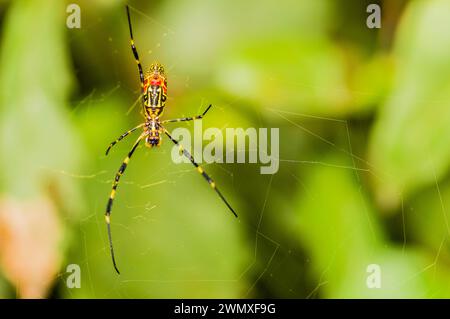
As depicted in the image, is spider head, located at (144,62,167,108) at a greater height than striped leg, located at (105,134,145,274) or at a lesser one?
greater

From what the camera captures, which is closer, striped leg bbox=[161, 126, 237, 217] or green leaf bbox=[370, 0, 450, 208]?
green leaf bbox=[370, 0, 450, 208]

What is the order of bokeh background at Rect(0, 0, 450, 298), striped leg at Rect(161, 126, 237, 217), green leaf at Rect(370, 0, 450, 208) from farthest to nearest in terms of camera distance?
striped leg at Rect(161, 126, 237, 217) → bokeh background at Rect(0, 0, 450, 298) → green leaf at Rect(370, 0, 450, 208)

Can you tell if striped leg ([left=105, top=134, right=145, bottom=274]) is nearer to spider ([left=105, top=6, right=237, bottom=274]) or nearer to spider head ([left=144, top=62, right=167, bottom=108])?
spider ([left=105, top=6, right=237, bottom=274])

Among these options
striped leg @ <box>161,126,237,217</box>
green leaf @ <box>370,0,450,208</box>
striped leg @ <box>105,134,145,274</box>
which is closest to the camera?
green leaf @ <box>370,0,450,208</box>

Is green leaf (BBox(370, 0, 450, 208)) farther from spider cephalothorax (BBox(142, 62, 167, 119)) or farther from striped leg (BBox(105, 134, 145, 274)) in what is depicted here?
striped leg (BBox(105, 134, 145, 274))

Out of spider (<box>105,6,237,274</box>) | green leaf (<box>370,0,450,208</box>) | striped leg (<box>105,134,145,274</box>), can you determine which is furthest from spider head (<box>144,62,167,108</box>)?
green leaf (<box>370,0,450,208</box>)

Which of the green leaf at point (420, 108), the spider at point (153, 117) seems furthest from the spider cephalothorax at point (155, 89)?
the green leaf at point (420, 108)
